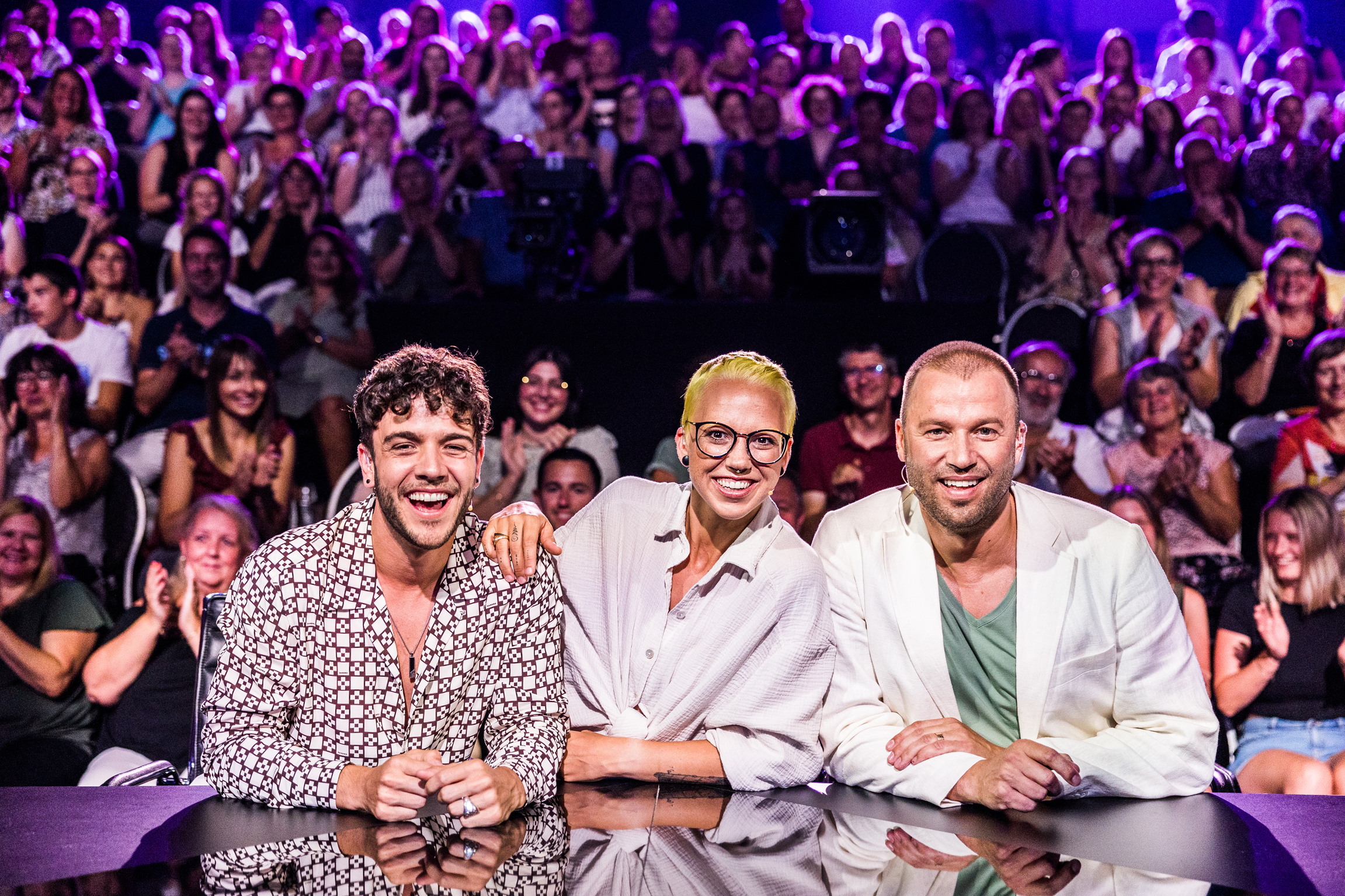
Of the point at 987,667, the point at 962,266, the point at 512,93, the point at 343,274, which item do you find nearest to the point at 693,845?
the point at 987,667

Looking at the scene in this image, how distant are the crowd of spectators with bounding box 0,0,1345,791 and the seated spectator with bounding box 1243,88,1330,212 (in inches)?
0.7

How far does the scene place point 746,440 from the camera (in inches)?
86.4

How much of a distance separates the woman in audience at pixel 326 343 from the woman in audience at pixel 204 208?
1.44ft

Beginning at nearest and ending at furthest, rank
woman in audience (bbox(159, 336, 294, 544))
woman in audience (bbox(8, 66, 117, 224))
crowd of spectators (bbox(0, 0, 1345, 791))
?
crowd of spectators (bbox(0, 0, 1345, 791))
woman in audience (bbox(159, 336, 294, 544))
woman in audience (bbox(8, 66, 117, 224))

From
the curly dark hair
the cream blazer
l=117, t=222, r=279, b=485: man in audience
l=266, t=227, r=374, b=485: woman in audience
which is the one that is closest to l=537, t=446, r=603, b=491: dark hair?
l=266, t=227, r=374, b=485: woman in audience

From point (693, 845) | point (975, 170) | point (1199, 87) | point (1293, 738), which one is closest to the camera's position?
point (693, 845)

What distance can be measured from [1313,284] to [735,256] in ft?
7.62

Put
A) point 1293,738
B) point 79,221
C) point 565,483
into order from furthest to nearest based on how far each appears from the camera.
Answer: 1. point 79,221
2. point 565,483
3. point 1293,738

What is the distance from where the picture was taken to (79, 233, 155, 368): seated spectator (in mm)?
4996

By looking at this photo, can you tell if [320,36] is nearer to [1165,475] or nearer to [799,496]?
[799,496]

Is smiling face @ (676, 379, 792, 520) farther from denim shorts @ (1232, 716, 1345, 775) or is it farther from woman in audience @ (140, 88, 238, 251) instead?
woman in audience @ (140, 88, 238, 251)

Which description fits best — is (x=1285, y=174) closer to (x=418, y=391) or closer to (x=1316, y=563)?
(x=1316, y=563)

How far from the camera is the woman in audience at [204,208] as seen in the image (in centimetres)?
524

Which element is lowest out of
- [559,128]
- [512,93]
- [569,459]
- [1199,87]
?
[569,459]
